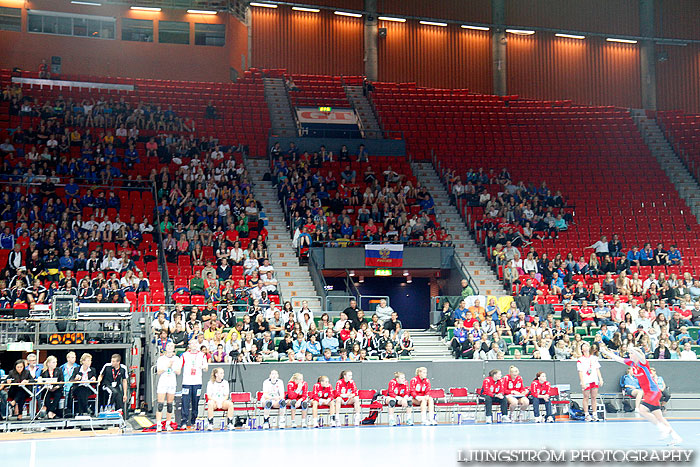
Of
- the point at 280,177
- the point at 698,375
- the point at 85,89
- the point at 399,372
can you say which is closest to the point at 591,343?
the point at 698,375

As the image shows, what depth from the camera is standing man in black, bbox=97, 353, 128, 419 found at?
16.7m

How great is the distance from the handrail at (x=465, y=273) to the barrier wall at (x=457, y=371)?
4.76 metres

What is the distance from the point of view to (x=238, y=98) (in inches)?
1407

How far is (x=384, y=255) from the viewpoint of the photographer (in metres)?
26.3

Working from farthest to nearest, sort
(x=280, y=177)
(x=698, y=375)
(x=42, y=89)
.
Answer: (x=42, y=89) < (x=280, y=177) < (x=698, y=375)

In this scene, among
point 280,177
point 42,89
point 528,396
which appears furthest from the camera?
point 42,89

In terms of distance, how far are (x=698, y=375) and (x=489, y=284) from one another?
283 inches

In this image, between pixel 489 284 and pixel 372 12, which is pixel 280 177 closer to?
pixel 489 284

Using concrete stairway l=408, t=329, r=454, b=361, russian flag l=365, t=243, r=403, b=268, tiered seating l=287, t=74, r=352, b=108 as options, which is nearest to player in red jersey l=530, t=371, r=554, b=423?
concrete stairway l=408, t=329, r=454, b=361

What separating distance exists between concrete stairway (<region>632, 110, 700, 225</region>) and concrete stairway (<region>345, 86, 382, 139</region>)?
12133mm

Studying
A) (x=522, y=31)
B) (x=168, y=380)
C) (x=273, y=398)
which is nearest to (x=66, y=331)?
(x=168, y=380)

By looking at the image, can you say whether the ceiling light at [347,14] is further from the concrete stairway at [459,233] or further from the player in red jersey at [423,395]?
the player in red jersey at [423,395]

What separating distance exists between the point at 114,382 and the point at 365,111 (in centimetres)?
2277

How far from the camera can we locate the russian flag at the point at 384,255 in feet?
86.0
